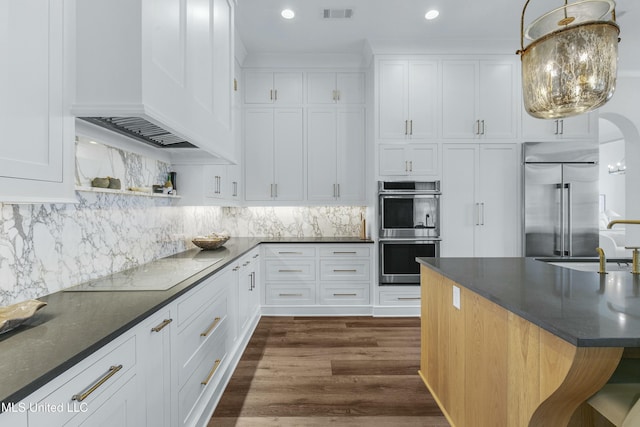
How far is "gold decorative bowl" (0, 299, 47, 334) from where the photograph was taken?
1.06 m

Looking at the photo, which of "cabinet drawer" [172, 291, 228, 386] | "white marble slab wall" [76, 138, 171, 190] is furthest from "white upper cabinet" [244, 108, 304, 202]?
"cabinet drawer" [172, 291, 228, 386]

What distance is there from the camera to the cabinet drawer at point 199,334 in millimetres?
1676

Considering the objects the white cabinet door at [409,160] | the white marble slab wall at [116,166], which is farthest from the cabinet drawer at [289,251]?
the white marble slab wall at [116,166]

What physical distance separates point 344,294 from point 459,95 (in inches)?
107

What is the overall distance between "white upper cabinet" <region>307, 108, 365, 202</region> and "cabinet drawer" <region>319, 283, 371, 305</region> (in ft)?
3.53

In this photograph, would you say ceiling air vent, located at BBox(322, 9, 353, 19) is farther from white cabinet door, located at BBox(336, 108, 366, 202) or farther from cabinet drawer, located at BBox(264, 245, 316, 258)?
cabinet drawer, located at BBox(264, 245, 316, 258)

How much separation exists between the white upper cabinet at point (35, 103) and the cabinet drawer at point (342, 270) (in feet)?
9.92

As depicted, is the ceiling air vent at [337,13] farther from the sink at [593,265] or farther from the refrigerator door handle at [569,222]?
the refrigerator door handle at [569,222]

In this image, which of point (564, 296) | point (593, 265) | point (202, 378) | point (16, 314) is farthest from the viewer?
point (593, 265)

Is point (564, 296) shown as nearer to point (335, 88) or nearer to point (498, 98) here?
point (498, 98)

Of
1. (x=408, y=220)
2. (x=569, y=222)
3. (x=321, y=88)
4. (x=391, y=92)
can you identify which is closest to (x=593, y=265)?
(x=569, y=222)

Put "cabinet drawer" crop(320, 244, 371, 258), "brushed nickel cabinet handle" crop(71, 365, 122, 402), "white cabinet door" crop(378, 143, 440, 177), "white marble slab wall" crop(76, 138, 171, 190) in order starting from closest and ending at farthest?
"brushed nickel cabinet handle" crop(71, 365, 122, 402) < "white marble slab wall" crop(76, 138, 171, 190) < "white cabinet door" crop(378, 143, 440, 177) < "cabinet drawer" crop(320, 244, 371, 258)

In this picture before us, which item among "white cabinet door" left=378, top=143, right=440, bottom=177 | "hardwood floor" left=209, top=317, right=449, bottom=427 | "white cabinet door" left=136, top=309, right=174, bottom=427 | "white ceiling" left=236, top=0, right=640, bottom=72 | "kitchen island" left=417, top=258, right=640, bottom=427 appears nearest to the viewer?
"kitchen island" left=417, top=258, right=640, bottom=427

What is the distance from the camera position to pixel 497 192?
3965 mm
